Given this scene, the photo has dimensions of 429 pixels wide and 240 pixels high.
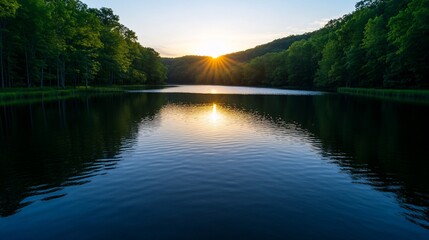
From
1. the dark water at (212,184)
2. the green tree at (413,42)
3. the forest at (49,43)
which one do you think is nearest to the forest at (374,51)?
the green tree at (413,42)

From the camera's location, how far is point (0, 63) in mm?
60531

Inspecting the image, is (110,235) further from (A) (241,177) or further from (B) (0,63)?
(B) (0,63)

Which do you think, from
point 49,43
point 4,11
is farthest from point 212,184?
point 49,43

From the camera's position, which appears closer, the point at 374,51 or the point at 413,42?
the point at 413,42

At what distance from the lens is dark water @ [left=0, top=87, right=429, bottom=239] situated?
34.1 feet

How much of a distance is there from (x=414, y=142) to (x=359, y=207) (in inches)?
614

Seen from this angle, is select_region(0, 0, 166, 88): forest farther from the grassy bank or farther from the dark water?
the grassy bank

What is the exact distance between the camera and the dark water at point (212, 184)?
10398 millimetres

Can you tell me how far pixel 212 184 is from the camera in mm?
14547

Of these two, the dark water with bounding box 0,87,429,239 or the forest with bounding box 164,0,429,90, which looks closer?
the dark water with bounding box 0,87,429,239

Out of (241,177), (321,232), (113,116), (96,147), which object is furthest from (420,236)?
(113,116)

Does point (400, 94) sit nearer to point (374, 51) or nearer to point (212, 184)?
point (374, 51)

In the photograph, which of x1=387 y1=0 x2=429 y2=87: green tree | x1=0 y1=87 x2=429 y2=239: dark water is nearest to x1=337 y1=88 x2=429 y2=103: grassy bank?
x1=387 y1=0 x2=429 y2=87: green tree

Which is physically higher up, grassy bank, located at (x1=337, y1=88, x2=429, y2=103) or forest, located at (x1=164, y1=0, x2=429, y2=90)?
forest, located at (x1=164, y1=0, x2=429, y2=90)
